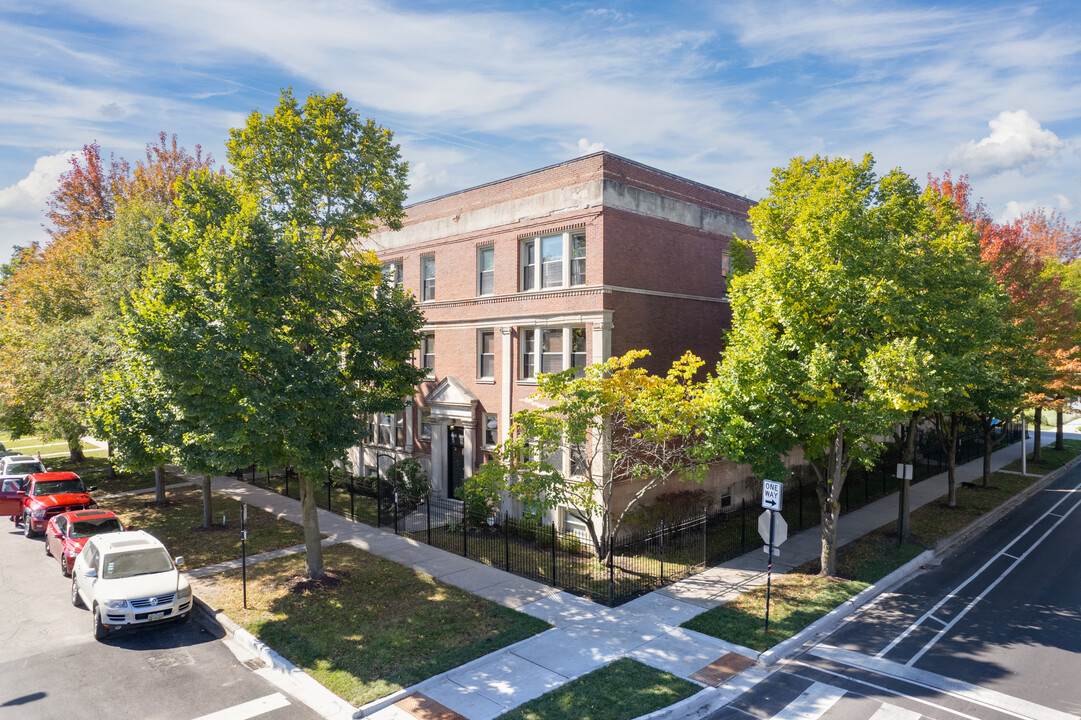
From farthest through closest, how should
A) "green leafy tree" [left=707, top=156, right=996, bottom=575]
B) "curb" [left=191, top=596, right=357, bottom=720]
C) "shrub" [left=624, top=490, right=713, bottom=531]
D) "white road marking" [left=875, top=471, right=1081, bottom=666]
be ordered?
"shrub" [left=624, top=490, right=713, bottom=531], "green leafy tree" [left=707, top=156, right=996, bottom=575], "white road marking" [left=875, top=471, right=1081, bottom=666], "curb" [left=191, top=596, right=357, bottom=720]

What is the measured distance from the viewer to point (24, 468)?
2812 cm

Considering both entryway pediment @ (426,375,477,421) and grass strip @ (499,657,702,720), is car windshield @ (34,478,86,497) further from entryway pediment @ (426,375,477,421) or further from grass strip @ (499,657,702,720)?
grass strip @ (499,657,702,720)

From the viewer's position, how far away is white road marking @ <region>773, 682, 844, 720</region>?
35.0ft

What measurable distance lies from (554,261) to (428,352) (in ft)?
28.0

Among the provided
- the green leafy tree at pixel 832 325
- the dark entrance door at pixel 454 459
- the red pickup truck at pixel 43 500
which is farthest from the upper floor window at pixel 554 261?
the red pickup truck at pixel 43 500

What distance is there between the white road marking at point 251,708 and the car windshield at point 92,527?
10.4 meters

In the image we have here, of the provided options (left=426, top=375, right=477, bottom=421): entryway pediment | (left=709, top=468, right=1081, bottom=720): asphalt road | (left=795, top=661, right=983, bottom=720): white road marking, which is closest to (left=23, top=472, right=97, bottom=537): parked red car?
(left=426, top=375, right=477, bottom=421): entryway pediment

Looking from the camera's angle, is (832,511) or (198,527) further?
(198,527)

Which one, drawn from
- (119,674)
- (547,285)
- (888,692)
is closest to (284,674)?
(119,674)

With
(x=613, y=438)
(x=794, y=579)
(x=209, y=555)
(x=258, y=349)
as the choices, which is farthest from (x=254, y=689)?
(x=794, y=579)

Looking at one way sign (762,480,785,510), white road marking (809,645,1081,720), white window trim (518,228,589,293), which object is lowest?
white road marking (809,645,1081,720)

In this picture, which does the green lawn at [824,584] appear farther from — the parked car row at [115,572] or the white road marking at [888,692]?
the parked car row at [115,572]

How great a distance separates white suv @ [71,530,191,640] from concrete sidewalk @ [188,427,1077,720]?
1.41m

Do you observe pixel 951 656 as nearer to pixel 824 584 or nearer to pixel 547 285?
pixel 824 584
